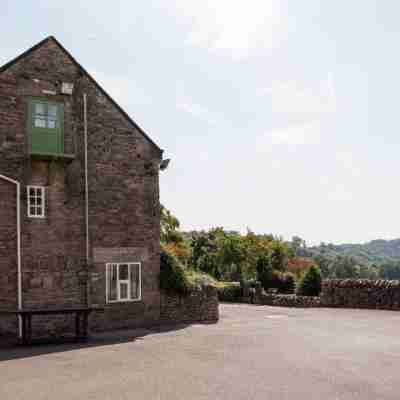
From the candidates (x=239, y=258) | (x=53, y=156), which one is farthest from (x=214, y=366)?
(x=239, y=258)

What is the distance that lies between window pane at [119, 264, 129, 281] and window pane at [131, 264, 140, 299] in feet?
0.85

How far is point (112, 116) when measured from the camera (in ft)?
66.2

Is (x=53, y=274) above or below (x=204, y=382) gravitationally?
above

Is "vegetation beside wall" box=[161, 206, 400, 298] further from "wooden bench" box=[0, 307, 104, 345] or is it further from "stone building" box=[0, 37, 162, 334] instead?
"wooden bench" box=[0, 307, 104, 345]

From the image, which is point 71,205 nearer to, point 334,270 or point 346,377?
point 346,377

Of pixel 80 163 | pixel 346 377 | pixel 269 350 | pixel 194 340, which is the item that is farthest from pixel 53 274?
pixel 346 377

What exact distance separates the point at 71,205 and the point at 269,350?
9.25 meters

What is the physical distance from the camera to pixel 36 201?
18422 mm

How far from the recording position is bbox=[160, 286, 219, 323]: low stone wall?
2086 cm

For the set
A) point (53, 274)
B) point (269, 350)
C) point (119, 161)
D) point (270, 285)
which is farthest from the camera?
point (270, 285)

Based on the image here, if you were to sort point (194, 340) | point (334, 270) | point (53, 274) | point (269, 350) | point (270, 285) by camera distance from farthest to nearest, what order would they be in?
point (334, 270) < point (270, 285) < point (53, 274) < point (194, 340) < point (269, 350)

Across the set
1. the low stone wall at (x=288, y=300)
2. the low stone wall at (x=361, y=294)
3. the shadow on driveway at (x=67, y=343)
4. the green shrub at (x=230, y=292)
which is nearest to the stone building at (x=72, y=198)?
the shadow on driveway at (x=67, y=343)

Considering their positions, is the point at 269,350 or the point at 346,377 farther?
the point at 269,350

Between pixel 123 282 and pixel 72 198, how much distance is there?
12.6ft
